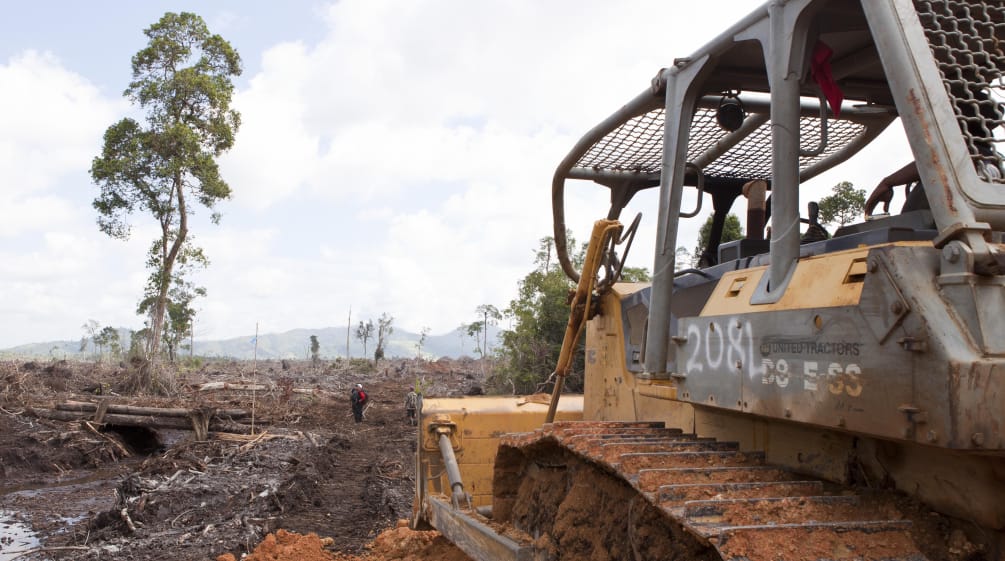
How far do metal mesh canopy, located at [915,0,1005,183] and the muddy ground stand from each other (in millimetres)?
4490

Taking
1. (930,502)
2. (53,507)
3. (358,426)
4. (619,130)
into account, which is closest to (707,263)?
(619,130)

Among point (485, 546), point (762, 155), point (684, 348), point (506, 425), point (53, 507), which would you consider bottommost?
point (53, 507)

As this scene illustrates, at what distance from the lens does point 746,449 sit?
297 centimetres

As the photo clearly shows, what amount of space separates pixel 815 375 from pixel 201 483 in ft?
36.3

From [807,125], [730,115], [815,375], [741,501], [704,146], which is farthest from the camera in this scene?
[704,146]

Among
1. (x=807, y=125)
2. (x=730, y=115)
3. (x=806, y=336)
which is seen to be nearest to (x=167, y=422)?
(x=807, y=125)

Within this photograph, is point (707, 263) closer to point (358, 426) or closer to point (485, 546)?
point (485, 546)

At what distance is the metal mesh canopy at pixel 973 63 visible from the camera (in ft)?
6.77

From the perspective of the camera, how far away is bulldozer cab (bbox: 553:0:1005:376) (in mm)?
2000

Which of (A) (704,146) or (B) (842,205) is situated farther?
(B) (842,205)

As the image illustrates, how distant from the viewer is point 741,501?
229 centimetres

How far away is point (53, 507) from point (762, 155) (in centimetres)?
1182

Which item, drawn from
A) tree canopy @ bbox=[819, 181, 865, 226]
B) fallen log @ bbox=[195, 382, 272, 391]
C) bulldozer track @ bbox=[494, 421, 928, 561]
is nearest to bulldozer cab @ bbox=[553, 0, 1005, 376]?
bulldozer track @ bbox=[494, 421, 928, 561]

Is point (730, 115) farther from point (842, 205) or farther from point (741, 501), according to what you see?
point (842, 205)
